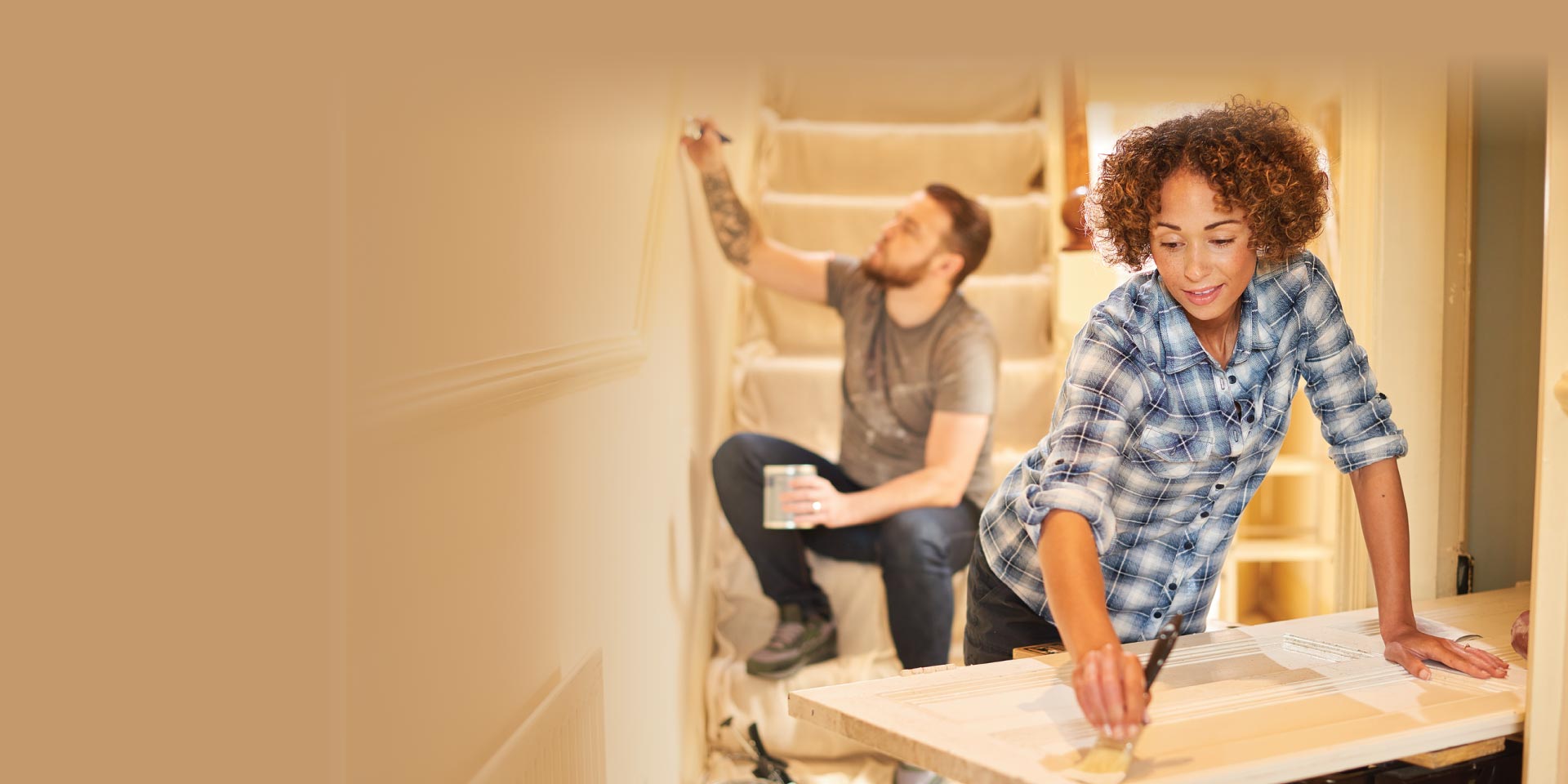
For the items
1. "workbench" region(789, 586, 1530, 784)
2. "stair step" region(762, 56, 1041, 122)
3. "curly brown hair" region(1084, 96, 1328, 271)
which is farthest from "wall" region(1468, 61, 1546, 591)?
"stair step" region(762, 56, 1041, 122)

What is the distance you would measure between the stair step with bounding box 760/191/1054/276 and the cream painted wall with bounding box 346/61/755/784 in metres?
1.33

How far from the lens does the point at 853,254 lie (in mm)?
3617

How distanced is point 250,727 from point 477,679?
41 centimetres

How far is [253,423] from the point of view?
83 cm

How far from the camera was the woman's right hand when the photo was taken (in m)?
0.95

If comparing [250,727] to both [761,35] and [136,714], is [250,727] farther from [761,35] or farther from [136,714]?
[761,35]

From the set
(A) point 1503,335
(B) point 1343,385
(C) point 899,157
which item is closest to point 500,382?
(B) point 1343,385

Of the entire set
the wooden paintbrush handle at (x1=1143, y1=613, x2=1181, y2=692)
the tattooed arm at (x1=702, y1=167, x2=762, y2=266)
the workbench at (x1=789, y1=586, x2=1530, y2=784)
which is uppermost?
the tattooed arm at (x1=702, y1=167, x2=762, y2=266)

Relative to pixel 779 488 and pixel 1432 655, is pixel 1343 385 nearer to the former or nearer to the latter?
pixel 1432 655

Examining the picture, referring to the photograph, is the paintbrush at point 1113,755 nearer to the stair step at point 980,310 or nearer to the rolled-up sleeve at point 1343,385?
the rolled-up sleeve at point 1343,385

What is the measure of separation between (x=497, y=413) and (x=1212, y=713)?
0.80 meters

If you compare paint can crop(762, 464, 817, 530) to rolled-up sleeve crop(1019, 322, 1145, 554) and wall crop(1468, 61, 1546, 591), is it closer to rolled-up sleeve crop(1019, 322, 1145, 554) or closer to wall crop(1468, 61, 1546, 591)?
wall crop(1468, 61, 1546, 591)

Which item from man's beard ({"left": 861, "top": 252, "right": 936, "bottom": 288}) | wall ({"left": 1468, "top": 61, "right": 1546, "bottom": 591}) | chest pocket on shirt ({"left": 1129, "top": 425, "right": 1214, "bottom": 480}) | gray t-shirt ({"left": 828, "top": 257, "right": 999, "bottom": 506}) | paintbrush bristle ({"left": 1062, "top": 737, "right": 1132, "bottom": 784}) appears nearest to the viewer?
paintbrush bristle ({"left": 1062, "top": 737, "right": 1132, "bottom": 784})

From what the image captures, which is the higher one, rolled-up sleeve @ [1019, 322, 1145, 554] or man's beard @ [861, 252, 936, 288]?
man's beard @ [861, 252, 936, 288]
